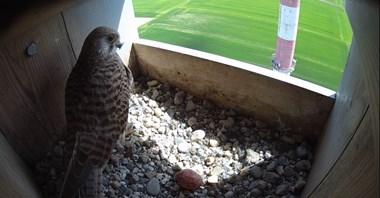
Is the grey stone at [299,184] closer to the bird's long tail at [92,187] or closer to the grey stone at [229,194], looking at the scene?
the grey stone at [229,194]

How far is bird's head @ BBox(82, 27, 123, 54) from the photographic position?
1818 mm

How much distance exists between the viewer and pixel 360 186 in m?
0.87

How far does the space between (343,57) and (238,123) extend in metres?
0.66

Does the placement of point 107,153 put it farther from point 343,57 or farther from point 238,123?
point 343,57

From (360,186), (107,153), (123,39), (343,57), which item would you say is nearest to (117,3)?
(123,39)

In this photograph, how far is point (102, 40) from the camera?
1845mm

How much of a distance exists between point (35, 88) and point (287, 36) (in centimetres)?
122

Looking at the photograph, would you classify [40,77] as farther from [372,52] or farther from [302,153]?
[372,52]

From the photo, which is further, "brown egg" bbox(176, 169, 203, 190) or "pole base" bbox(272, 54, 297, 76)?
"pole base" bbox(272, 54, 297, 76)

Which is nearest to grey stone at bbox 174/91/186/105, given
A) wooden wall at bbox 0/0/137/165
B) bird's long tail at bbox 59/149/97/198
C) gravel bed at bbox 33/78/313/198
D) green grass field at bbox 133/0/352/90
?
gravel bed at bbox 33/78/313/198

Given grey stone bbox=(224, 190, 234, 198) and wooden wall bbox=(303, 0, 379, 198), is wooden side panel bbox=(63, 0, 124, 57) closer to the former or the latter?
grey stone bbox=(224, 190, 234, 198)

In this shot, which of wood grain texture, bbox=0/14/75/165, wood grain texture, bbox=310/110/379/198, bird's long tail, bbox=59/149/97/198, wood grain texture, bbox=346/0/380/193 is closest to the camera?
wood grain texture, bbox=346/0/380/193

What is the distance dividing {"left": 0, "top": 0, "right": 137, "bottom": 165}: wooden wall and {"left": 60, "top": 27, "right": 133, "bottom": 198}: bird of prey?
0.35 ft

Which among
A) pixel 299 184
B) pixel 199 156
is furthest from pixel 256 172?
pixel 199 156
